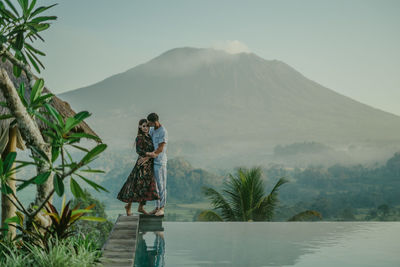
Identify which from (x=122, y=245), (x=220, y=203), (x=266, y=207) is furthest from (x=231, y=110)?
(x=122, y=245)

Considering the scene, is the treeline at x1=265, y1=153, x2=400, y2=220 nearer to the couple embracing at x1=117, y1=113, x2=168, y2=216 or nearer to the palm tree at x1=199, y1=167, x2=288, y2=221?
the palm tree at x1=199, y1=167, x2=288, y2=221

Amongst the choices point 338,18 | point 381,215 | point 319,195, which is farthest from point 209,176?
point 338,18

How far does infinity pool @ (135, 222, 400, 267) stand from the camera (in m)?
5.43

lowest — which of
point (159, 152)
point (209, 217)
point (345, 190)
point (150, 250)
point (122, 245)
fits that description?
point (150, 250)

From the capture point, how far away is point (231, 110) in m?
80.6

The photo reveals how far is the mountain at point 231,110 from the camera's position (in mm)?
75812

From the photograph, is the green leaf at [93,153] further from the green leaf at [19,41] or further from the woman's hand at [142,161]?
the woman's hand at [142,161]

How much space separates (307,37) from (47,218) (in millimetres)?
60153

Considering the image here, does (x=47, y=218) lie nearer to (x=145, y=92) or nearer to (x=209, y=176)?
(x=209, y=176)

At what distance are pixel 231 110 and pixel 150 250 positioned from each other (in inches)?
2953

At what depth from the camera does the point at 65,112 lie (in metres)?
6.87

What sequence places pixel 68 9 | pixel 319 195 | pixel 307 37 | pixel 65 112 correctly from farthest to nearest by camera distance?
pixel 307 37
pixel 68 9
pixel 319 195
pixel 65 112

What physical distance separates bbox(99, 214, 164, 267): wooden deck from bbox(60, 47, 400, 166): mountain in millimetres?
67706

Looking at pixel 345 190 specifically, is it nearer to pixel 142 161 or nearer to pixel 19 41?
pixel 142 161
